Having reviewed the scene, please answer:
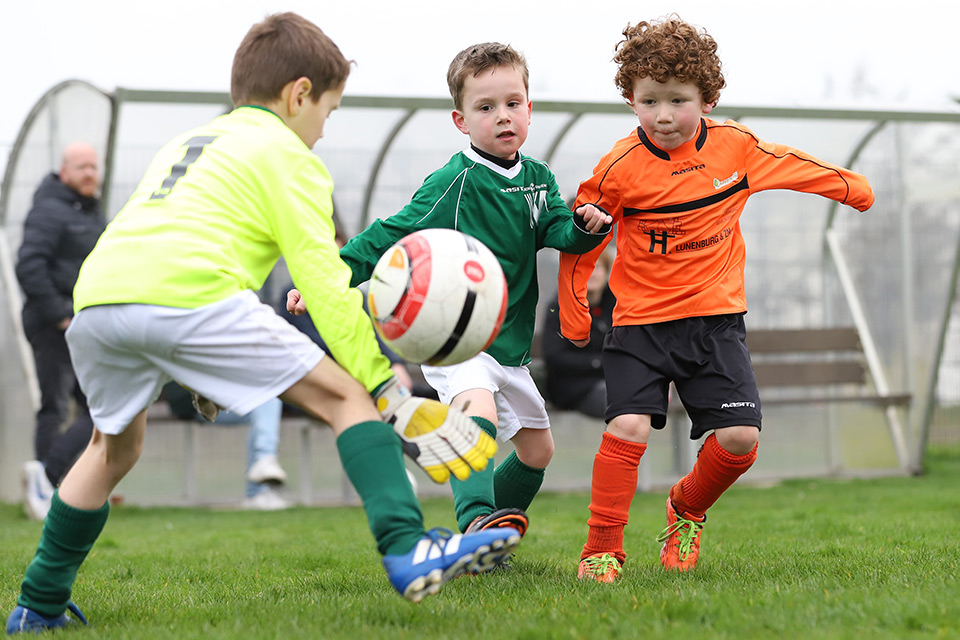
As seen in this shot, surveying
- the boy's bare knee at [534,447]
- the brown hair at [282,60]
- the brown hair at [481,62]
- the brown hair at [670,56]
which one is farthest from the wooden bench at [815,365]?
the brown hair at [282,60]

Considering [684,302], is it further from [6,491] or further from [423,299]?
[6,491]

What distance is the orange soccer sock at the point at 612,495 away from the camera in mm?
3631

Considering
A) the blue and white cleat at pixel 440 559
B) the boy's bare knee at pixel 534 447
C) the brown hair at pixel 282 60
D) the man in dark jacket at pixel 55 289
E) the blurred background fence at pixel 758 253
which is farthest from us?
the blurred background fence at pixel 758 253

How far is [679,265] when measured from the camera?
12.3 ft

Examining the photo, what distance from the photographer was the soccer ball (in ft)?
8.82

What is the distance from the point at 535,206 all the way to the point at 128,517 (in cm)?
447

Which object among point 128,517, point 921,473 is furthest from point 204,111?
point 921,473

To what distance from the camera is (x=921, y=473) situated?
8.76 metres

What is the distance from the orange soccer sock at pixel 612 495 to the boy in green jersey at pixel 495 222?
0.98 ft

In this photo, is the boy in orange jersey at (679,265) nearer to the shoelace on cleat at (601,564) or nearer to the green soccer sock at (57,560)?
the shoelace on cleat at (601,564)

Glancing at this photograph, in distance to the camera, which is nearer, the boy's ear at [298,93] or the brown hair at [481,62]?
the boy's ear at [298,93]

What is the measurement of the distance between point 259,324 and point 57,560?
36.1 inches

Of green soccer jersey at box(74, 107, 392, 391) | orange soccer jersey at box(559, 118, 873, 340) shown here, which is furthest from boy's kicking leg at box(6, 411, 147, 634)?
orange soccer jersey at box(559, 118, 873, 340)

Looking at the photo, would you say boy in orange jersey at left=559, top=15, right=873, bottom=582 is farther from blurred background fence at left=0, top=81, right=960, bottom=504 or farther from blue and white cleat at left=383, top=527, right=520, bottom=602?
blurred background fence at left=0, top=81, right=960, bottom=504
